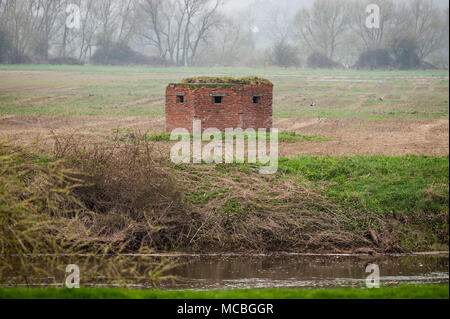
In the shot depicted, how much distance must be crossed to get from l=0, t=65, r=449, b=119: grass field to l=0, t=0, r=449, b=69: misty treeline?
1.54m

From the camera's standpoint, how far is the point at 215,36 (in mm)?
66438

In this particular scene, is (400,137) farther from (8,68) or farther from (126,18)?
(126,18)

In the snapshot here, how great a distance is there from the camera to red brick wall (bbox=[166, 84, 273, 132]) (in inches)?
914

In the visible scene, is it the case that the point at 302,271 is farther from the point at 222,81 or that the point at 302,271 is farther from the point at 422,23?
the point at 422,23

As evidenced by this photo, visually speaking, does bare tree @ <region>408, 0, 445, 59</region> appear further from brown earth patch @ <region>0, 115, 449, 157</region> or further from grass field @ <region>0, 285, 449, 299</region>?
grass field @ <region>0, 285, 449, 299</region>

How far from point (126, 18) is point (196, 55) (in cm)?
820

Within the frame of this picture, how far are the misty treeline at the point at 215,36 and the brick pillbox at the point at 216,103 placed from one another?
1958 centimetres

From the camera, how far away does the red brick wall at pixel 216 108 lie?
76.1 ft

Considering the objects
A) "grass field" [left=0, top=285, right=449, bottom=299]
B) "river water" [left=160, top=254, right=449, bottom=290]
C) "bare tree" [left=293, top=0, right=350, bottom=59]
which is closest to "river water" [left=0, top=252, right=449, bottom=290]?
"river water" [left=160, top=254, right=449, bottom=290]

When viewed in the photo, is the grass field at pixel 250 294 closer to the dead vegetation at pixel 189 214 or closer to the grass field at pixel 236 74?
the dead vegetation at pixel 189 214

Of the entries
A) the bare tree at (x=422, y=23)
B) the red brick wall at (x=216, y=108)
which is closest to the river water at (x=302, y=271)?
the red brick wall at (x=216, y=108)

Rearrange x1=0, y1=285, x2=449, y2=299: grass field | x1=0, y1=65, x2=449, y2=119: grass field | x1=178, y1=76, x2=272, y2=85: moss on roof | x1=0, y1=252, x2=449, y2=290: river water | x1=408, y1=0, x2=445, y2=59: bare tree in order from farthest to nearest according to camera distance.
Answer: x1=408, y1=0, x2=445, y2=59: bare tree < x1=0, y1=65, x2=449, y2=119: grass field < x1=178, y1=76, x2=272, y2=85: moss on roof < x1=0, y1=252, x2=449, y2=290: river water < x1=0, y1=285, x2=449, y2=299: grass field

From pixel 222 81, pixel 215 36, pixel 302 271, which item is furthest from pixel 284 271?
pixel 215 36
